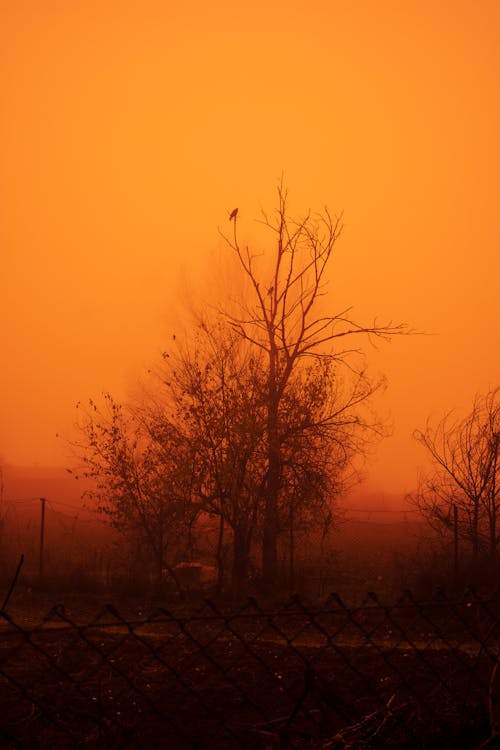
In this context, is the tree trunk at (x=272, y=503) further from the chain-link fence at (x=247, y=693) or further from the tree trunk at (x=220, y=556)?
the chain-link fence at (x=247, y=693)

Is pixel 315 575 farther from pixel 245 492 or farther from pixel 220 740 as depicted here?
pixel 220 740

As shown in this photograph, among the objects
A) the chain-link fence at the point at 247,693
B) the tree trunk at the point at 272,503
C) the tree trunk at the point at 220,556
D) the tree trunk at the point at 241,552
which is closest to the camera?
the chain-link fence at the point at 247,693

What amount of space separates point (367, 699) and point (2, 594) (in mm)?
10710

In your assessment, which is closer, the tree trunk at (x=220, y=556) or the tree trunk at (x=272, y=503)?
the tree trunk at (x=220, y=556)

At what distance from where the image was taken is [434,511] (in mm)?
15359

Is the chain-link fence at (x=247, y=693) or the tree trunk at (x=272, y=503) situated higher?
the tree trunk at (x=272, y=503)

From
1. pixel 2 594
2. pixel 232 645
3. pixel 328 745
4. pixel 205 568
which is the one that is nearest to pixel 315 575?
pixel 205 568

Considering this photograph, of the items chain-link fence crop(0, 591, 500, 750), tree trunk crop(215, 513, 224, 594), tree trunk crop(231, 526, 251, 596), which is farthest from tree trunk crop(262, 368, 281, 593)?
chain-link fence crop(0, 591, 500, 750)

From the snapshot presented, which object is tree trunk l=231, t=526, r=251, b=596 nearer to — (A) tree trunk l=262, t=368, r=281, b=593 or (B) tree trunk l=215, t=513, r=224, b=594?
(B) tree trunk l=215, t=513, r=224, b=594

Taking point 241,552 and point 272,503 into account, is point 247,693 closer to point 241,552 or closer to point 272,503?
point 241,552

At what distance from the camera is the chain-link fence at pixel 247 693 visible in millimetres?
3600

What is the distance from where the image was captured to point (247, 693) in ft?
17.9

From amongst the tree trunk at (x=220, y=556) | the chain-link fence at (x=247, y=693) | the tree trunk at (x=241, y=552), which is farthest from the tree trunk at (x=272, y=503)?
the chain-link fence at (x=247, y=693)

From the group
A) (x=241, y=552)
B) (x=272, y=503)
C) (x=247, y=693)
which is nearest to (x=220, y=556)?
(x=241, y=552)
